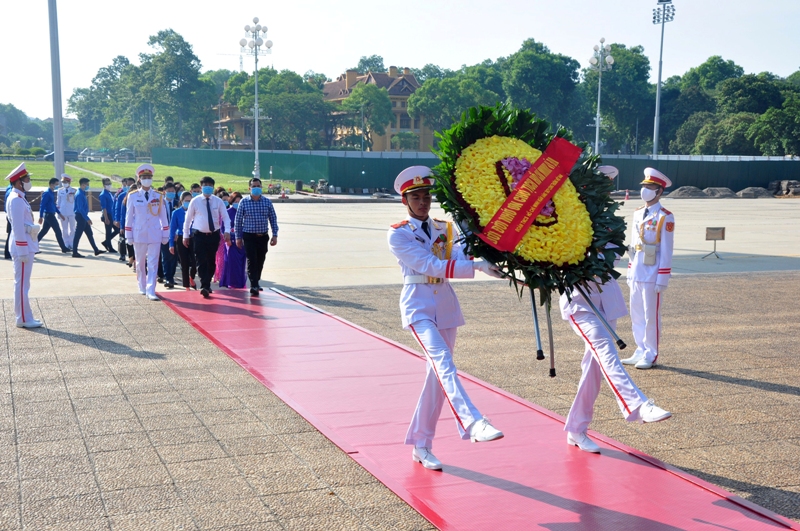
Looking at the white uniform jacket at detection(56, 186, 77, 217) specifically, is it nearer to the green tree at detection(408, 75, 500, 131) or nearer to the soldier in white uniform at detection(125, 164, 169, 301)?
the soldier in white uniform at detection(125, 164, 169, 301)

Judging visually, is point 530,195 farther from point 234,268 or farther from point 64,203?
point 64,203

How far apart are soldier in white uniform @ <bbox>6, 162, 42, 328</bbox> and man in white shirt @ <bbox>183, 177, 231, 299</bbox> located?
298 centimetres

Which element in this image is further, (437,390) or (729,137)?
(729,137)

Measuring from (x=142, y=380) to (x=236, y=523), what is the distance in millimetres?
3698

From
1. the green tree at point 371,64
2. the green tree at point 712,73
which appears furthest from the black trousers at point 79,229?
the green tree at point 371,64

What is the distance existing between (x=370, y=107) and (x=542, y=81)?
77.3ft

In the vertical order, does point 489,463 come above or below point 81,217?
below

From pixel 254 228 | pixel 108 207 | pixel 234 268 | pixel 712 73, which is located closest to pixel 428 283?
pixel 254 228

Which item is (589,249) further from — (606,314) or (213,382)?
(213,382)

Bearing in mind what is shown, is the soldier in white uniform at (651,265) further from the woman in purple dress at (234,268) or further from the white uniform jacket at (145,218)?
the white uniform jacket at (145,218)

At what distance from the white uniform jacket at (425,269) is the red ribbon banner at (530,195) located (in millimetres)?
300

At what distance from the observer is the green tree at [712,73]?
129875 millimetres

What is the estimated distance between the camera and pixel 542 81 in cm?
10825

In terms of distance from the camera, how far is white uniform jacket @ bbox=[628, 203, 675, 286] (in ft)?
28.9
